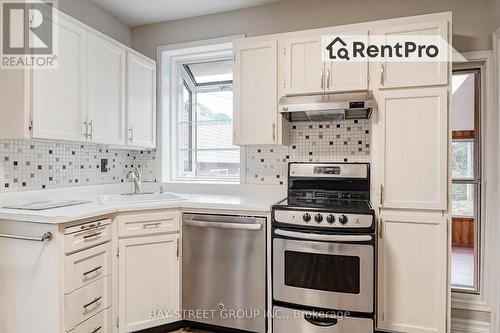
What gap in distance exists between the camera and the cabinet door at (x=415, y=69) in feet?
6.55

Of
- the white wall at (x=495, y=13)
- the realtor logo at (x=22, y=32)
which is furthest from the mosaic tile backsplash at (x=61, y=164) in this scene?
the white wall at (x=495, y=13)

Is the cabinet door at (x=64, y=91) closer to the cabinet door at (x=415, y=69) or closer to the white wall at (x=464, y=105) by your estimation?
the cabinet door at (x=415, y=69)

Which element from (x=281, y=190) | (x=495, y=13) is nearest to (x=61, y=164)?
(x=281, y=190)

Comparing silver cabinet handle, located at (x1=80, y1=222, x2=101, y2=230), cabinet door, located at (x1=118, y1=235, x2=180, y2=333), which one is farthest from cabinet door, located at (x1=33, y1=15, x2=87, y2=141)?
cabinet door, located at (x1=118, y1=235, x2=180, y2=333)

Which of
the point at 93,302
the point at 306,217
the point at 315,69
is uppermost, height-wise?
the point at 315,69

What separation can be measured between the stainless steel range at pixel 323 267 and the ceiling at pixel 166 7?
6.12 feet

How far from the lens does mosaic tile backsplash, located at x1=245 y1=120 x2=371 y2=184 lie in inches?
99.3

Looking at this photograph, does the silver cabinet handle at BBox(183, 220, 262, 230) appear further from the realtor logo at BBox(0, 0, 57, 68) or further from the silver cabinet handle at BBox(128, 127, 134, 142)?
the realtor logo at BBox(0, 0, 57, 68)

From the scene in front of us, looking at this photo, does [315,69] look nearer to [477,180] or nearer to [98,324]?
[477,180]

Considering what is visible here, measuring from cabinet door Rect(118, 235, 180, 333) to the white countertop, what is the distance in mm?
240

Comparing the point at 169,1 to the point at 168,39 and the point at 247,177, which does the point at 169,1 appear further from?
the point at 247,177

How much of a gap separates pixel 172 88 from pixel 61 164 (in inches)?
51.5

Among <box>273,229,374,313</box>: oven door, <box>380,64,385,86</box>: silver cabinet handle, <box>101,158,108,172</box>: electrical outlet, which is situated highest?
<box>380,64,385,86</box>: silver cabinet handle

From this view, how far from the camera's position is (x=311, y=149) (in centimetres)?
264
